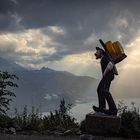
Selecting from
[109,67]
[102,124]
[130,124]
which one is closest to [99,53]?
[109,67]

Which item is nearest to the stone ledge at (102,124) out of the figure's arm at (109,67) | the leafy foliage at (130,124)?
the leafy foliage at (130,124)

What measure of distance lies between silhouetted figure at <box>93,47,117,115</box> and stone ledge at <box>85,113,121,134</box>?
1.29 ft

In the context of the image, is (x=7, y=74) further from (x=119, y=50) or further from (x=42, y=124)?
(x=119, y=50)

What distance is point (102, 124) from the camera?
1972 centimetres

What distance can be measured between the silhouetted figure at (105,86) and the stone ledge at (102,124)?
39cm

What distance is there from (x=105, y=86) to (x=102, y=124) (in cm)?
155

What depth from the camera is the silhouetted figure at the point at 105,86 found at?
791 inches

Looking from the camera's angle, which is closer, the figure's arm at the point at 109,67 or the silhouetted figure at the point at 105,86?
the figure's arm at the point at 109,67

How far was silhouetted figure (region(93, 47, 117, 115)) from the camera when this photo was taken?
2009 centimetres

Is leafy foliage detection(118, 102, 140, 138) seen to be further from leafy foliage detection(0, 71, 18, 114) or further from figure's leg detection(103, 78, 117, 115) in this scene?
leafy foliage detection(0, 71, 18, 114)

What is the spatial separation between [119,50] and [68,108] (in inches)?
278

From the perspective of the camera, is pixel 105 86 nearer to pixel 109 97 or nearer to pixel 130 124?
pixel 109 97

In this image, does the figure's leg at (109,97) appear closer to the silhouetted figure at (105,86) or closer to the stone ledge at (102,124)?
the silhouetted figure at (105,86)

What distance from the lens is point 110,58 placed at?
20.2 meters
